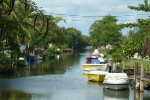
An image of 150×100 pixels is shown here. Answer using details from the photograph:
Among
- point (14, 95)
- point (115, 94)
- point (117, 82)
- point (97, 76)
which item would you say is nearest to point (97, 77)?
point (97, 76)

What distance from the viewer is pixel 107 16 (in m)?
144

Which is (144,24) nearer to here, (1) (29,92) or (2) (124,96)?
(2) (124,96)

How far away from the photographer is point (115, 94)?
3388 cm

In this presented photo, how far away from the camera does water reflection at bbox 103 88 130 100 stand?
3188 centimetres

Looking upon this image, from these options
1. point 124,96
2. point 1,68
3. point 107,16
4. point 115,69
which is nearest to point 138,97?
point 124,96

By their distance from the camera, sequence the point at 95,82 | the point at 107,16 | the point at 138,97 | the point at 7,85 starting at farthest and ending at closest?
1. the point at 107,16
2. the point at 95,82
3. the point at 7,85
4. the point at 138,97

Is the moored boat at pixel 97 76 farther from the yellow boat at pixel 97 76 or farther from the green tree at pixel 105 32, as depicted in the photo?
the green tree at pixel 105 32

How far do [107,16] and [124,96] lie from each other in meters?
112

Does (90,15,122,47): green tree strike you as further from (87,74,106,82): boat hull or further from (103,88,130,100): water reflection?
(103,88,130,100): water reflection

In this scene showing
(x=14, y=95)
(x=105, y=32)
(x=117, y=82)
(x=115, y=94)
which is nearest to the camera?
(x=14, y=95)

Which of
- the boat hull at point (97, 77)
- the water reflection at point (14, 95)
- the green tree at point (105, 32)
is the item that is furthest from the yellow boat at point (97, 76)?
the green tree at point (105, 32)

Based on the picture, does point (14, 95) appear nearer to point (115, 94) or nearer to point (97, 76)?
point (115, 94)

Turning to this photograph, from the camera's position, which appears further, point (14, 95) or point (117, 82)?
point (117, 82)

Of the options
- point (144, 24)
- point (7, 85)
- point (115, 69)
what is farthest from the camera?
point (115, 69)
